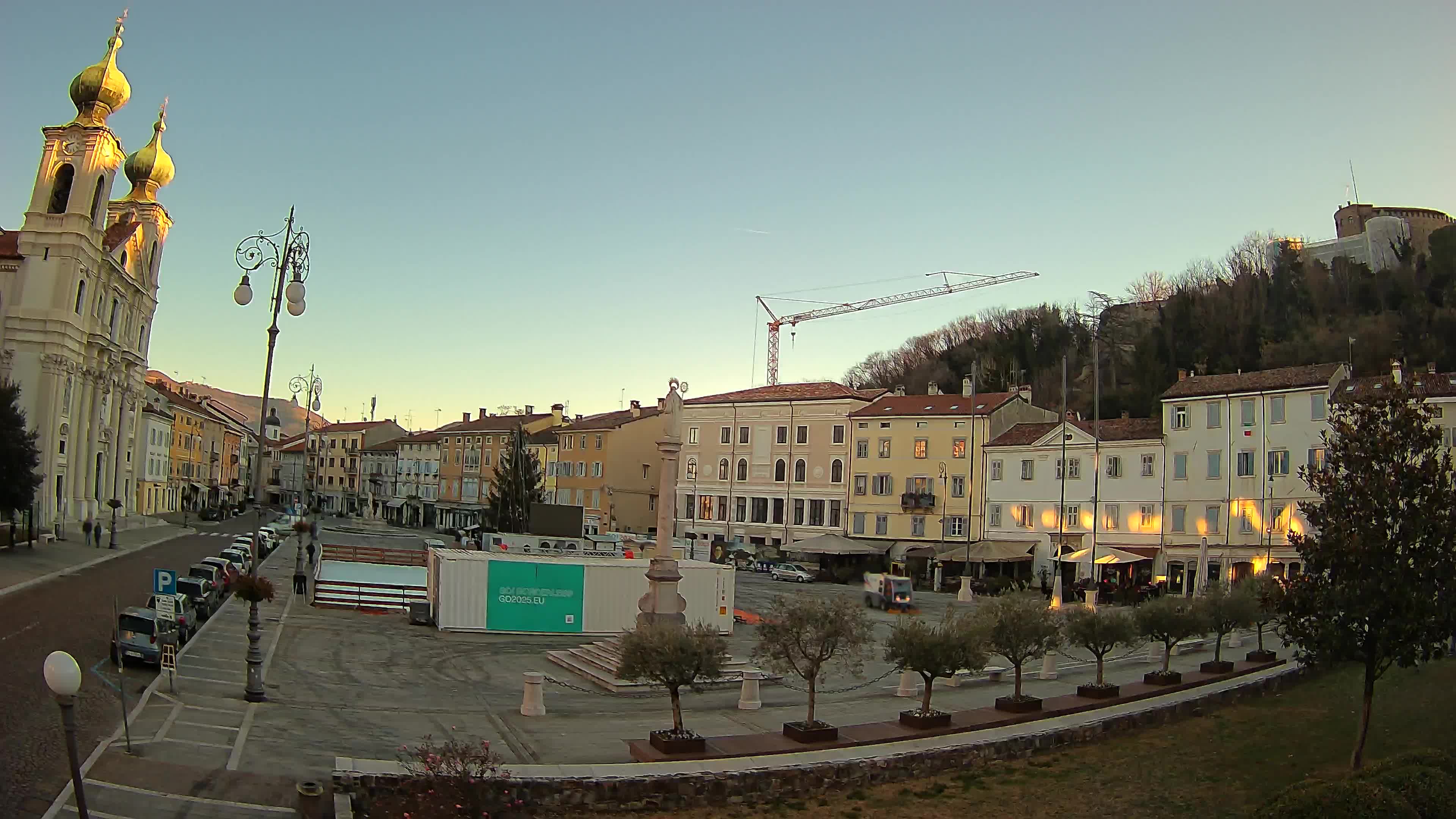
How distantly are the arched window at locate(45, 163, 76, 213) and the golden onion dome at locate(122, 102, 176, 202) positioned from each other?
1465cm

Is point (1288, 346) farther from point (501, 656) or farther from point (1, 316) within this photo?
point (1, 316)

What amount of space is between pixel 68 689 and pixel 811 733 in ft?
37.0

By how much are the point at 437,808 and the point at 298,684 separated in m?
11.4

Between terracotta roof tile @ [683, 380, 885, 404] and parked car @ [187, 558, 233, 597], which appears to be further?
terracotta roof tile @ [683, 380, 885, 404]

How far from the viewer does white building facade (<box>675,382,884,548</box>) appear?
6881cm

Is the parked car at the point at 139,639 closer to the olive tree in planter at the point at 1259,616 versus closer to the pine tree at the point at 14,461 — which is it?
the olive tree in planter at the point at 1259,616

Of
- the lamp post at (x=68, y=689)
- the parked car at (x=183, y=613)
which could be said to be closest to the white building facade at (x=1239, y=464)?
the parked car at (x=183, y=613)

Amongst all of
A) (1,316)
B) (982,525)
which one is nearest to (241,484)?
(1,316)

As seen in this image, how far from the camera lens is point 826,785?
49.4 ft

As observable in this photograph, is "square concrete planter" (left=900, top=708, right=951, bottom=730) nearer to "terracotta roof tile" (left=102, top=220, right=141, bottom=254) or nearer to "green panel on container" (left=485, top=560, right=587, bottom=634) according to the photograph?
"green panel on container" (left=485, top=560, right=587, bottom=634)

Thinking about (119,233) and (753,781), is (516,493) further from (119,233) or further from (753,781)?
(753,781)

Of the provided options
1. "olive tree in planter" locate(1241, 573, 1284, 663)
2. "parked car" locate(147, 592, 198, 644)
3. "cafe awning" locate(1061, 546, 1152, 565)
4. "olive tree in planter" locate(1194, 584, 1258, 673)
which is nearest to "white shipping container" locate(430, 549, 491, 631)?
"parked car" locate(147, 592, 198, 644)

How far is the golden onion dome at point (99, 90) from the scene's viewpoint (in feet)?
206

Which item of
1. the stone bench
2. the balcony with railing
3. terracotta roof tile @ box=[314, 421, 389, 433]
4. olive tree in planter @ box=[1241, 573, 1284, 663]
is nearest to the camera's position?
olive tree in planter @ box=[1241, 573, 1284, 663]
